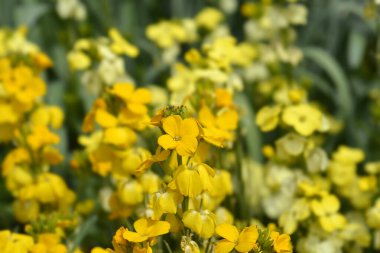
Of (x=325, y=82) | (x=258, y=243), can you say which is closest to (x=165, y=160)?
(x=258, y=243)

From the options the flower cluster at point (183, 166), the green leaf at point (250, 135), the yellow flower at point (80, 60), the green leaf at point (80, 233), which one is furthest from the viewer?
the green leaf at point (250, 135)

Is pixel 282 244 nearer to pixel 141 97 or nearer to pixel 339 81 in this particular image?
pixel 141 97

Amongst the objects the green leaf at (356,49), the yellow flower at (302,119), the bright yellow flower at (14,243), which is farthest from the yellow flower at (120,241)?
the green leaf at (356,49)

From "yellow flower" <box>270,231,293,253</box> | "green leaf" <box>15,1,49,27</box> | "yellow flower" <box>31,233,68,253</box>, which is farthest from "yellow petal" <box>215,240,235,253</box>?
"green leaf" <box>15,1,49,27</box>

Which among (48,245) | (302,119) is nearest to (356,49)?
(302,119)

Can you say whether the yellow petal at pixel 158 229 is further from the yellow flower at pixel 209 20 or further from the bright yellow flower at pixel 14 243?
the yellow flower at pixel 209 20
